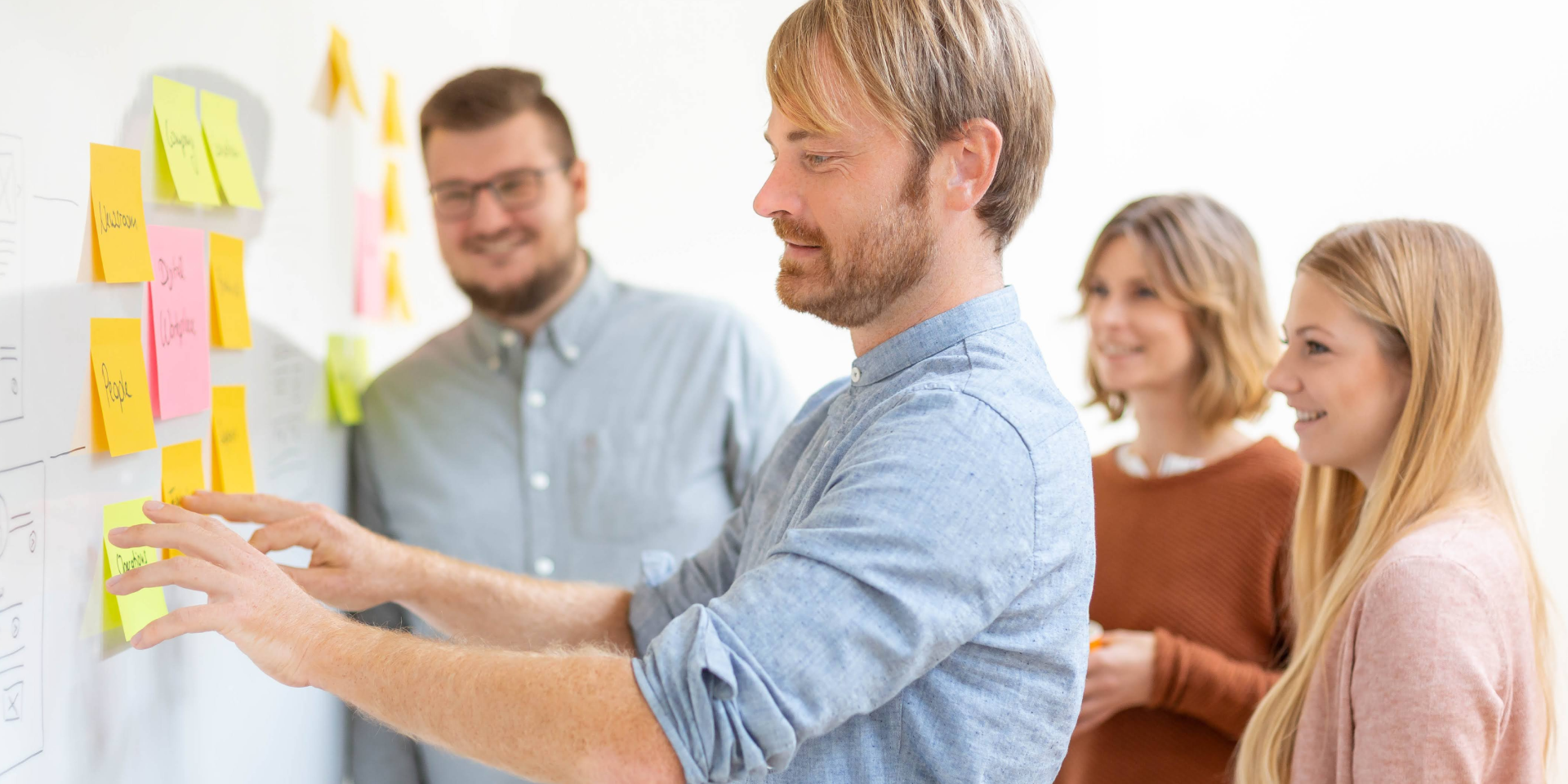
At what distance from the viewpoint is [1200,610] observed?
1627 mm

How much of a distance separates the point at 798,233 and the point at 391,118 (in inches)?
50.1

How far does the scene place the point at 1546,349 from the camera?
226 cm

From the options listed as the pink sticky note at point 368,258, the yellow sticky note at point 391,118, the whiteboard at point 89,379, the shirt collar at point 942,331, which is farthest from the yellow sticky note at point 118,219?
the yellow sticky note at point 391,118

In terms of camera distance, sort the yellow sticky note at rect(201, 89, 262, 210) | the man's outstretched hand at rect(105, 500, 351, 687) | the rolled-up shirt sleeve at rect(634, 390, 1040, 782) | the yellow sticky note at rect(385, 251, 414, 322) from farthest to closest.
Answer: the yellow sticky note at rect(385, 251, 414, 322) < the yellow sticky note at rect(201, 89, 262, 210) < the man's outstretched hand at rect(105, 500, 351, 687) < the rolled-up shirt sleeve at rect(634, 390, 1040, 782)

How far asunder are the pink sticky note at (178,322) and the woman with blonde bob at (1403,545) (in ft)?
4.06

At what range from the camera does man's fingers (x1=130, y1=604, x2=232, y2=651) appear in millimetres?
848

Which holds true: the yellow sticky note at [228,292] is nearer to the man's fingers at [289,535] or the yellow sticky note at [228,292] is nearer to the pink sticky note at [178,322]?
the pink sticky note at [178,322]

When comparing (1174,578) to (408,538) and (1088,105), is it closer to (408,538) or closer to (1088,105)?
(408,538)

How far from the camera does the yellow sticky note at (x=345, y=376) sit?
1.67 meters

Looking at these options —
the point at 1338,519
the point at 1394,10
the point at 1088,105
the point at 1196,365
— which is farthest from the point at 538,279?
the point at 1394,10

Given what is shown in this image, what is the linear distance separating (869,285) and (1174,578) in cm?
93

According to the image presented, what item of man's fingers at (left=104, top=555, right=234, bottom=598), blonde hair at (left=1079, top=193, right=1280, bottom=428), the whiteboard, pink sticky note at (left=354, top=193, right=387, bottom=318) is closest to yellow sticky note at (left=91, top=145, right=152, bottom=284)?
the whiteboard

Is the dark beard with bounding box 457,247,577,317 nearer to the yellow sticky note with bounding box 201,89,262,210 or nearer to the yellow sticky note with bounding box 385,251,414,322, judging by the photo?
the yellow sticky note with bounding box 385,251,414,322

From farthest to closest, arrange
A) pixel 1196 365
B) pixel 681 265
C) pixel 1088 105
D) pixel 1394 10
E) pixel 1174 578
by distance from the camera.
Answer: pixel 681 265 < pixel 1088 105 < pixel 1394 10 < pixel 1196 365 < pixel 1174 578
